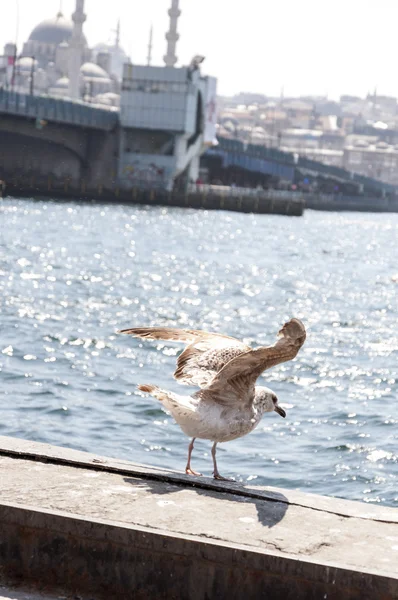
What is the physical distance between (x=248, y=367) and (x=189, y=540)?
1.50 m

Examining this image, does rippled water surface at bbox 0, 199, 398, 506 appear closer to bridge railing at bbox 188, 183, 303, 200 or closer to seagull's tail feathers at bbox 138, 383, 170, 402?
seagull's tail feathers at bbox 138, 383, 170, 402

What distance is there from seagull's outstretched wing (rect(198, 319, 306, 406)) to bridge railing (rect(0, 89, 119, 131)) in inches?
3319

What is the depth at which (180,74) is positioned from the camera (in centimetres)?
9962

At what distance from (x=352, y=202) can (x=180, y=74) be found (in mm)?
69876

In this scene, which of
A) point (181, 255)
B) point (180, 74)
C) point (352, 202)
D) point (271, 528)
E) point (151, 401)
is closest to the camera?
point (271, 528)

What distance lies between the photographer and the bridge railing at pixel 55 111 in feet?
301

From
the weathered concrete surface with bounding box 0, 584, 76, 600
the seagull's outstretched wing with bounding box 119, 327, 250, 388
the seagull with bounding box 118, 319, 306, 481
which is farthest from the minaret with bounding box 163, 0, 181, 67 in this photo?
the weathered concrete surface with bounding box 0, 584, 76, 600

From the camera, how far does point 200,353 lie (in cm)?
784

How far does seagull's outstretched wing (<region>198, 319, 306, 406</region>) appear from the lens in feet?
21.5

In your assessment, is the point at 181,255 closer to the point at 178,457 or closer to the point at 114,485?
the point at 178,457

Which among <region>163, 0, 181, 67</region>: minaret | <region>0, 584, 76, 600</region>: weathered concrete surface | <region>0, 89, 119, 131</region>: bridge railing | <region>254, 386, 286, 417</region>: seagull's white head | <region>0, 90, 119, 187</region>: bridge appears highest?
<region>163, 0, 181, 67</region>: minaret

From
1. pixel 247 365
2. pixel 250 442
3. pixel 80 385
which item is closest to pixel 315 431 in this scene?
pixel 250 442

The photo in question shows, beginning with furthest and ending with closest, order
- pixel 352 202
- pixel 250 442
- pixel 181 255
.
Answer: pixel 352 202 < pixel 181 255 < pixel 250 442

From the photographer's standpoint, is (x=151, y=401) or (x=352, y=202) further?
(x=352, y=202)
